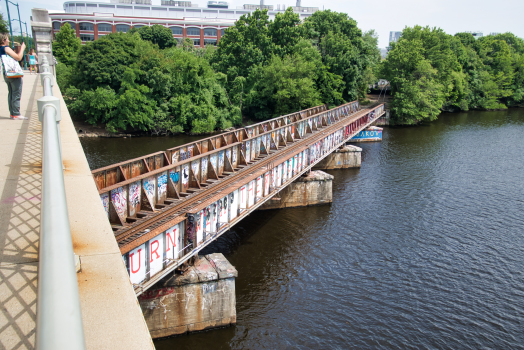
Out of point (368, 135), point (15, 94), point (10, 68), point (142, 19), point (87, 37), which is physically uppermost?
point (142, 19)

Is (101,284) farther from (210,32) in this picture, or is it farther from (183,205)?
(210,32)

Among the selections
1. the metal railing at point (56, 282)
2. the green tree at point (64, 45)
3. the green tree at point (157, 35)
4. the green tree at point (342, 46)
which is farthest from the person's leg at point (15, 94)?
the green tree at point (157, 35)

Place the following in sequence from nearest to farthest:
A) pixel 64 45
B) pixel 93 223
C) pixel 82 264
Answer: pixel 82 264, pixel 93 223, pixel 64 45

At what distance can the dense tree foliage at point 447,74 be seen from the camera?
6341 centimetres

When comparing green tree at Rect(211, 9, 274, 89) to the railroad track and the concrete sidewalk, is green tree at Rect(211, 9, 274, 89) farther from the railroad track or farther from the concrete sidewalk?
the concrete sidewalk

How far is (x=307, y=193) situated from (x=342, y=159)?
11.6 metres

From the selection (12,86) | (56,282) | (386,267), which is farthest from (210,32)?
(56,282)

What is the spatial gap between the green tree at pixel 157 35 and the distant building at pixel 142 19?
6.58 m

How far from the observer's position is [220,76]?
58188mm

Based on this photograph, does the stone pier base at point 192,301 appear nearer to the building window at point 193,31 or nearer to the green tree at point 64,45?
the green tree at point 64,45

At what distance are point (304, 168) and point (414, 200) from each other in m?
8.92

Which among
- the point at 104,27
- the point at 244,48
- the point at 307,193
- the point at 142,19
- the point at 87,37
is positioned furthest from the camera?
the point at 142,19

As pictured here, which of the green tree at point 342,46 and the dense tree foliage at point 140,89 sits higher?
the green tree at point 342,46

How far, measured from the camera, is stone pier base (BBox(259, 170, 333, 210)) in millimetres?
28663
